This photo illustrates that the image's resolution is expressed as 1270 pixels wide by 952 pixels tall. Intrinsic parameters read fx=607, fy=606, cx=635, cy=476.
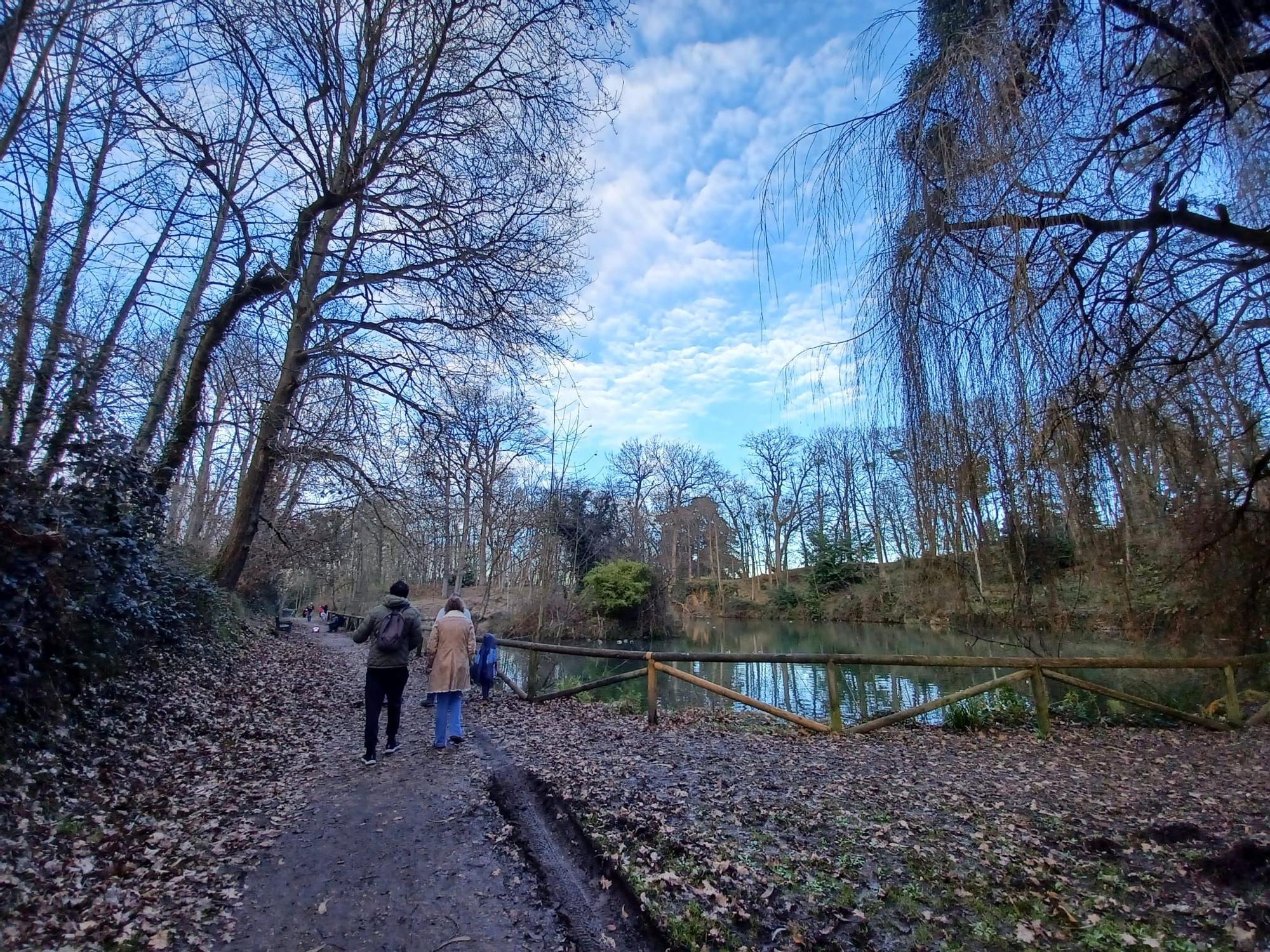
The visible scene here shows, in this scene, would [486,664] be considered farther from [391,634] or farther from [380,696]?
[391,634]

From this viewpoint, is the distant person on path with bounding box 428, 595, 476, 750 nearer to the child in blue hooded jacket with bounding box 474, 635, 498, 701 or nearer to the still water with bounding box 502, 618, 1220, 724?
the child in blue hooded jacket with bounding box 474, 635, 498, 701

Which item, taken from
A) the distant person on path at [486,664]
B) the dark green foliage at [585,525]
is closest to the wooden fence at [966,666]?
the distant person on path at [486,664]

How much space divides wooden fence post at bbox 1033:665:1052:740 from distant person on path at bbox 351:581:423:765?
6.77 metres

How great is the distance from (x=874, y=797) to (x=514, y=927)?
9.15ft

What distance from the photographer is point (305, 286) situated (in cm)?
855

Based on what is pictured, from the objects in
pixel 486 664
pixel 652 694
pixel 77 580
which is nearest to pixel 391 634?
pixel 77 580

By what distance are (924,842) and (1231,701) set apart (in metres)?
7.07

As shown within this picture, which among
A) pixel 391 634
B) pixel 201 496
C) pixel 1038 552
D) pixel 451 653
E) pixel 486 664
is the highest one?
pixel 201 496

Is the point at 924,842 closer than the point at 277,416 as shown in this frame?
Yes

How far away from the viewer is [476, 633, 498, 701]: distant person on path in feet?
29.2

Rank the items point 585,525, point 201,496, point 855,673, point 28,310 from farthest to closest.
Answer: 1. point 585,525
2. point 201,496
3. point 855,673
4. point 28,310

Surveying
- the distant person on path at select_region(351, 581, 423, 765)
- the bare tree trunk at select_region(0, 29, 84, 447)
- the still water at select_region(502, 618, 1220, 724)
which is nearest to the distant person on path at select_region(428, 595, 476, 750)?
the distant person on path at select_region(351, 581, 423, 765)

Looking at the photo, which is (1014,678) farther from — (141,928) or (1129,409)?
(141,928)

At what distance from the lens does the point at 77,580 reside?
4926 mm
